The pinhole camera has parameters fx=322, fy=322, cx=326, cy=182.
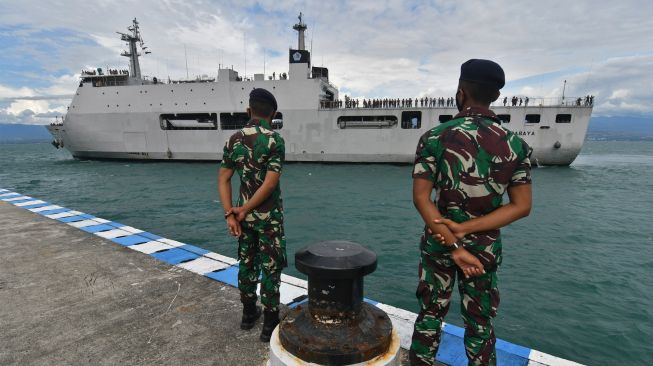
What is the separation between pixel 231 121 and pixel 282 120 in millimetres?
4356

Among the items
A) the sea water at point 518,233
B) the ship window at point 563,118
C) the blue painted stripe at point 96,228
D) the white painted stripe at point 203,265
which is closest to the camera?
the white painted stripe at point 203,265

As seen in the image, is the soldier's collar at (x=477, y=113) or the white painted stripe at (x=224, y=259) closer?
the soldier's collar at (x=477, y=113)

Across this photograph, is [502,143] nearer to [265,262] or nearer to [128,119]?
[265,262]

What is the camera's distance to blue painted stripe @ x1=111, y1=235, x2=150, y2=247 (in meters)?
5.03

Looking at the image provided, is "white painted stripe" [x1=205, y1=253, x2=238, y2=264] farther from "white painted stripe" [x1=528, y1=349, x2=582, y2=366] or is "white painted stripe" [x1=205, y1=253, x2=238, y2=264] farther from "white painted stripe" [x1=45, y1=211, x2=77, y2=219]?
"white painted stripe" [x1=45, y1=211, x2=77, y2=219]

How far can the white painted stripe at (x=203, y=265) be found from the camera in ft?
13.1

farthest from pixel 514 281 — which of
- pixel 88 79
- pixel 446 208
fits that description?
pixel 88 79

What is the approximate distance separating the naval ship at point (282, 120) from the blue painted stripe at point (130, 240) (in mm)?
19116

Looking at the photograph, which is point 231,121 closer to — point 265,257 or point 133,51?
point 133,51

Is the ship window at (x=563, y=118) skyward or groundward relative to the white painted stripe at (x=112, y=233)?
skyward

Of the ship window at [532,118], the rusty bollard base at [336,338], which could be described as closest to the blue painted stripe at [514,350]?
the rusty bollard base at [336,338]

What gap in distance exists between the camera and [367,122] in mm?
23938

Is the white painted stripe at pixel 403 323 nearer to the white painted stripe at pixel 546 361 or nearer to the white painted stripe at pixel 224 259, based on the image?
the white painted stripe at pixel 546 361

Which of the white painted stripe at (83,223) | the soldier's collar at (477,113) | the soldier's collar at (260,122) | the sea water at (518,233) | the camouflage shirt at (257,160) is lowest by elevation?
the sea water at (518,233)
